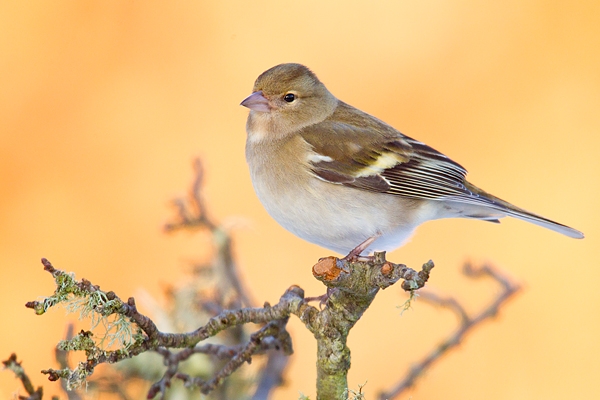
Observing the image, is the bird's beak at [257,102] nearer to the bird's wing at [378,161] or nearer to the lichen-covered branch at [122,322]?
the bird's wing at [378,161]

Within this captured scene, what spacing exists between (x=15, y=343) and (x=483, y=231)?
75.9 inches

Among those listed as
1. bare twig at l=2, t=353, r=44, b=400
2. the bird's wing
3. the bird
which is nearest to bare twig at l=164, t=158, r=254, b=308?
the bird

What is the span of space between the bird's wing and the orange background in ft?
1.64

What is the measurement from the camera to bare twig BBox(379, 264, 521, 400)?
1.63 m

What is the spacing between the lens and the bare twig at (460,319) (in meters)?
1.63

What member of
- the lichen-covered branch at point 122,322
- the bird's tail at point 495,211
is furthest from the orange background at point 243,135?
the lichen-covered branch at point 122,322

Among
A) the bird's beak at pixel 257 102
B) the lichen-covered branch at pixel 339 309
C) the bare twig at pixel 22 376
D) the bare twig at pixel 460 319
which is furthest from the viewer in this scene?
the bird's beak at pixel 257 102

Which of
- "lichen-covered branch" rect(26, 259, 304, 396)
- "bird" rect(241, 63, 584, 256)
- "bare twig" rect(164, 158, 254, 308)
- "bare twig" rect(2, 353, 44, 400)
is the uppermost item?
"bird" rect(241, 63, 584, 256)

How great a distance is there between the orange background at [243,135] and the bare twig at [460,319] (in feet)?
2.79

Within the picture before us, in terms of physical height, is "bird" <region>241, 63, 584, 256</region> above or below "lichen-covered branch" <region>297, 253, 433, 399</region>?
above

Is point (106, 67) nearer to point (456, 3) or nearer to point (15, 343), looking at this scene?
point (15, 343)

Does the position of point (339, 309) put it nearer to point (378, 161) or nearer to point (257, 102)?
point (378, 161)

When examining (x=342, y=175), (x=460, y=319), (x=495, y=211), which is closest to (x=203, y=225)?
(x=342, y=175)

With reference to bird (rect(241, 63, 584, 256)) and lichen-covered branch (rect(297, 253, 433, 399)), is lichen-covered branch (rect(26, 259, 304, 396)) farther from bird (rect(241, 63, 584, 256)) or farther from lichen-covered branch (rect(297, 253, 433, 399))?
bird (rect(241, 63, 584, 256))
